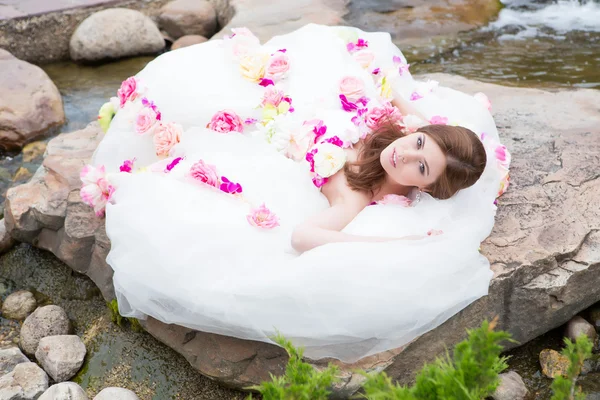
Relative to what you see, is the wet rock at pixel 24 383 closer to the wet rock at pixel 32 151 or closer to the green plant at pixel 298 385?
the green plant at pixel 298 385

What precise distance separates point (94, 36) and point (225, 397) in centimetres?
490

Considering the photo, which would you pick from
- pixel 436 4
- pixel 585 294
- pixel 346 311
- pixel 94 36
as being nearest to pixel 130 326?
pixel 346 311

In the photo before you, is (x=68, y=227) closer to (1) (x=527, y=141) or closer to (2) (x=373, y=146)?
(2) (x=373, y=146)

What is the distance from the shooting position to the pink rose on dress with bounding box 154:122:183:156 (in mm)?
3527

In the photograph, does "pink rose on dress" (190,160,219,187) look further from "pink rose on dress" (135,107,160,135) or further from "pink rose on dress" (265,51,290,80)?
"pink rose on dress" (265,51,290,80)

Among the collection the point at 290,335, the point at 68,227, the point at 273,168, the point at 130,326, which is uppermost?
the point at 273,168

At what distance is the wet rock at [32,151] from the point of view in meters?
5.07

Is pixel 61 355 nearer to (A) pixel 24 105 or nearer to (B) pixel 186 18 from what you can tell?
(A) pixel 24 105

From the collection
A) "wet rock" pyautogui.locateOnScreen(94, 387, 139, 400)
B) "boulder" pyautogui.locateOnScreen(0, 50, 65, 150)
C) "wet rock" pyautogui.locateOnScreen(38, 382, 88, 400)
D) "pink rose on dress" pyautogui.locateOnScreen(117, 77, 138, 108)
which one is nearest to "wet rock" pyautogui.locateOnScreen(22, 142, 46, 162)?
"boulder" pyautogui.locateOnScreen(0, 50, 65, 150)

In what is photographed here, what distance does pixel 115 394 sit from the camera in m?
2.93

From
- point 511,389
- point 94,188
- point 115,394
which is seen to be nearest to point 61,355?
point 115,394

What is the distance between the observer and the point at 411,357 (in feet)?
9.38

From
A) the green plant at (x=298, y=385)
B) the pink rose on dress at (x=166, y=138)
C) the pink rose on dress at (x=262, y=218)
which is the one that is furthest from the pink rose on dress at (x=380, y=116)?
the green plant at (x=298, y=385)

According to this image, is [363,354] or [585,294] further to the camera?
[585,294]
